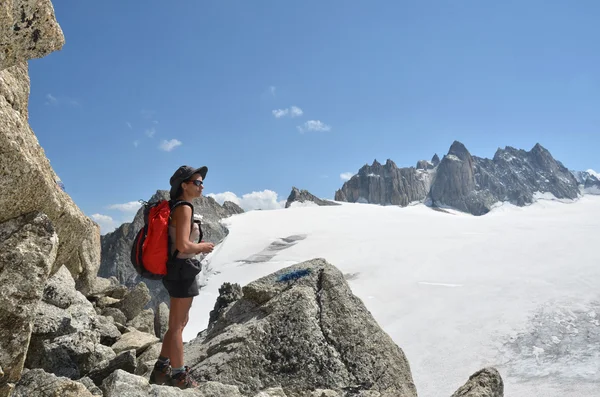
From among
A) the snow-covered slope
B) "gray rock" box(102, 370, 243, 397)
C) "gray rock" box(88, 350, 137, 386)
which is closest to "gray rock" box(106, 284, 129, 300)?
"gray rock" box(88, 350, 137, 386)

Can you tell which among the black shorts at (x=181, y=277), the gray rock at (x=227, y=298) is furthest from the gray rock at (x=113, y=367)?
the gray rock at (x=227, y=298)

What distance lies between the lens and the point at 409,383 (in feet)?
18.7

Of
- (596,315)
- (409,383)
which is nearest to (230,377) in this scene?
(409,383)

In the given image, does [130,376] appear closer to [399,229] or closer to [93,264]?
[93,264]

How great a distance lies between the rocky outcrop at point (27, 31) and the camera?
2.83 meters

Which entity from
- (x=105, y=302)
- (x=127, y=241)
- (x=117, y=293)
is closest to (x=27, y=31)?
(x=105, y=302)

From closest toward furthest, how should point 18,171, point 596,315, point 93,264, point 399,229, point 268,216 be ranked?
1. point 18,171
2. point 93,264
3. point 596,315
4. point 399,229
5. point 268,216

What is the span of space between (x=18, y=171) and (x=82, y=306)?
3964mm

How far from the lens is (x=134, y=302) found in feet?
38.1

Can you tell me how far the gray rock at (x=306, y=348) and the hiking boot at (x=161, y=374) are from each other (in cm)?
66

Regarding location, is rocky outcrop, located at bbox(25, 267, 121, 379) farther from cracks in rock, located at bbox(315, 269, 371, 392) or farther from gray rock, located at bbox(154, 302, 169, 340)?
gray rock, located at bbox(154, 302, 169, 340)

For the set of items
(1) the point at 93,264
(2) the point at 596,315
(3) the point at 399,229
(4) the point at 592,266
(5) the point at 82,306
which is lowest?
(2) the point at 596,315

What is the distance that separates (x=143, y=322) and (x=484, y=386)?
8517 mm

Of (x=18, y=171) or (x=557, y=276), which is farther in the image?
(x=557, y=276)
